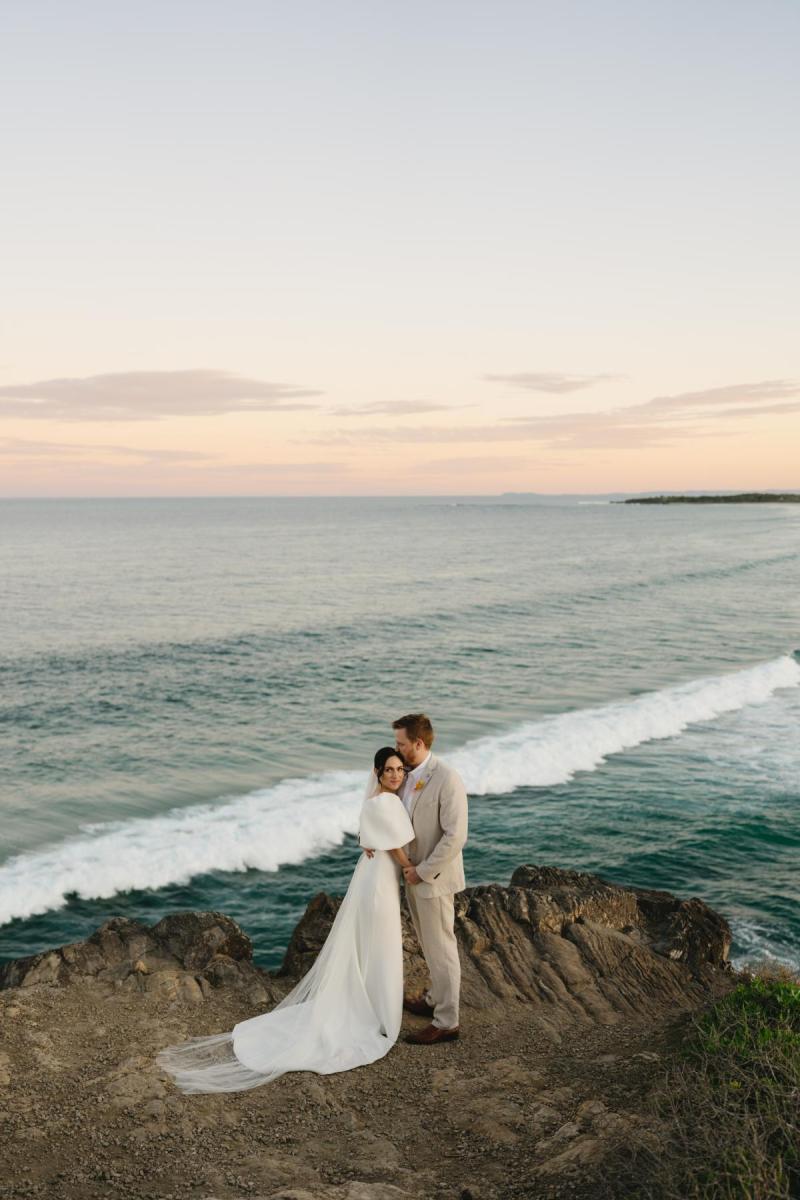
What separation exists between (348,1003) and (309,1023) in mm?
392

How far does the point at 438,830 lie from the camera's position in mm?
8258

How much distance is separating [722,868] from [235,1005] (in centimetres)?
1076

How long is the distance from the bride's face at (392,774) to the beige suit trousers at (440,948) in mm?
964

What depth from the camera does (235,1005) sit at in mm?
9484

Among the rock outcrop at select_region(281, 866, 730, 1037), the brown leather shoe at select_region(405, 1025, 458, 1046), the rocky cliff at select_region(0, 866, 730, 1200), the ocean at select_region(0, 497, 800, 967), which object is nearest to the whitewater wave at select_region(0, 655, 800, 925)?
the ocean at select_region(0, 497, 800, 967)

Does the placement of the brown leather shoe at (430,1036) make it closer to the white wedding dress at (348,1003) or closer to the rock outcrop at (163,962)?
the white wedding dress at (348,1003)

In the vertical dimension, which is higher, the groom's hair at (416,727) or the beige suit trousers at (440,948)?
the groom's hair at (416,727)

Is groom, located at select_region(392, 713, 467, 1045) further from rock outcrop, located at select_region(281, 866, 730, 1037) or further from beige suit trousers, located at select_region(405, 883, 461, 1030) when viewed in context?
rock outcrop, located at select_region(281, 866, 730, 1037)

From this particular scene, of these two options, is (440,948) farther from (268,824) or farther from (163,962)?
(268,824)

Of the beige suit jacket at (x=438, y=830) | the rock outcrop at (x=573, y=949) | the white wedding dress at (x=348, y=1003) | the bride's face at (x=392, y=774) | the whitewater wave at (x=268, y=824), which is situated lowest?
the whitewater wave at (x=268, y=824)

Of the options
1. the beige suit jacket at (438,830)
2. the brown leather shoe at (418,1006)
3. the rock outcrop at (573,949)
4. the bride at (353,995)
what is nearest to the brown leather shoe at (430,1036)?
the bride at (353,995)

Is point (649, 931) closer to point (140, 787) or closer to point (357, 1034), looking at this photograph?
point (357, 1034)

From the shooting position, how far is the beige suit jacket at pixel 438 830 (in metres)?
8.08

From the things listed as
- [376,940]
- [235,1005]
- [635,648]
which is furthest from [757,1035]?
[635,648]
